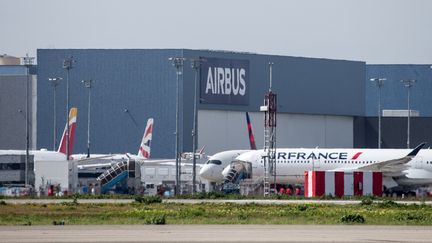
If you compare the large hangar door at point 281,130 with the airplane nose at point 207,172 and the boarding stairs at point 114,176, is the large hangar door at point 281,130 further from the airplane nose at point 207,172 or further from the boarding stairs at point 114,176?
the boarding stairs at point 114,176

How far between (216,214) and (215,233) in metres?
13.5

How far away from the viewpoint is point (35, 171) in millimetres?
102875

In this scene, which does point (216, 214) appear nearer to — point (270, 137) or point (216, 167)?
point (270, 137)

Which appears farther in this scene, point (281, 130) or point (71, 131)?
point (281, 130)

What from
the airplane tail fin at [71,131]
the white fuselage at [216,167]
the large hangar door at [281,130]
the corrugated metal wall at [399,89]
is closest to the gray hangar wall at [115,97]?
the large hangar door at [281,130]

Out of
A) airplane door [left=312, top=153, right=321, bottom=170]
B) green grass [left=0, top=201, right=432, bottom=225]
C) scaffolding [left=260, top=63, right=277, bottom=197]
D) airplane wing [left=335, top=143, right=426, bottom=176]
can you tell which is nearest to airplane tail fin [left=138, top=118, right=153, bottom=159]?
scaffolding [left=260, top=63, right=277, bottom=197]

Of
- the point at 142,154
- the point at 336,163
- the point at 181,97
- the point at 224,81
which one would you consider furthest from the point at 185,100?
the point at 336,163

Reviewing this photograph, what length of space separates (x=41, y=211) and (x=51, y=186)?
34369 mm

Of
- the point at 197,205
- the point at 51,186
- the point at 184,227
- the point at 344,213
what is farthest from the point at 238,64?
the point at 184,227

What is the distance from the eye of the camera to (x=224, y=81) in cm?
13112

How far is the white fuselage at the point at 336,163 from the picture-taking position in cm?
9412

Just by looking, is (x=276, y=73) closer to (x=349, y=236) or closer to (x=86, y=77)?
(x=86, y=77)

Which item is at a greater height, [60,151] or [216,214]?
[60,151]

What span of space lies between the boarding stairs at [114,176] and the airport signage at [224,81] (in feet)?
91.8
